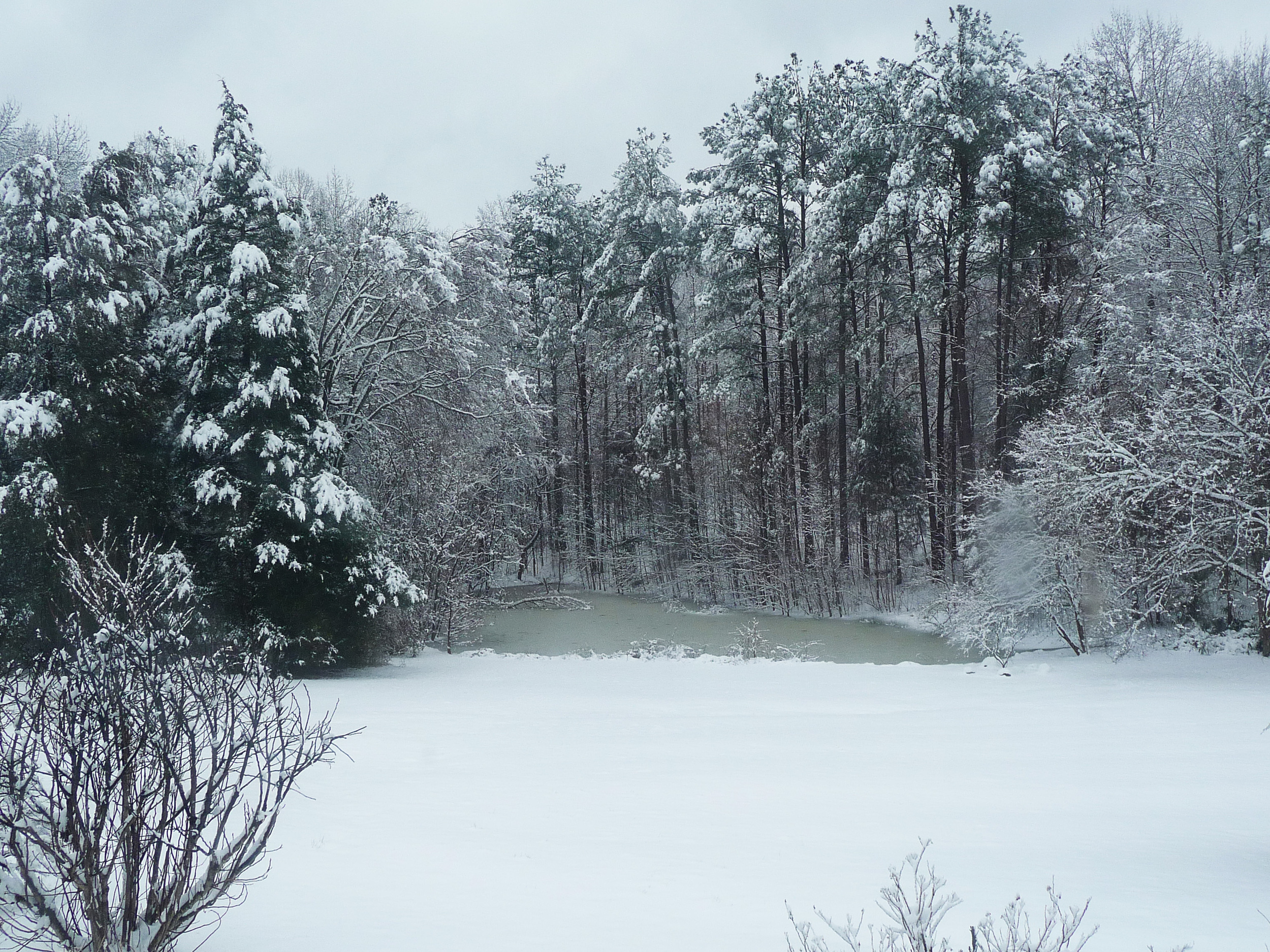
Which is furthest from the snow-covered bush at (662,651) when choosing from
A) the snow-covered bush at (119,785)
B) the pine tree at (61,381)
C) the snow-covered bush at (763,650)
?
the snow-covered bush at (119,785)

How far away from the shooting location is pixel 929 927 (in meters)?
3.56

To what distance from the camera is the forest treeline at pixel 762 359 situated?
45.5ft

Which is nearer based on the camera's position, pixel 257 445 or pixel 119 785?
pixel 119 785

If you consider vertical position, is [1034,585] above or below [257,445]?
below

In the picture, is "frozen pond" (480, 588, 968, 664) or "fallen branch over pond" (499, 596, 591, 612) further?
"fallen branch over pond" (499, 596, 591, 612)

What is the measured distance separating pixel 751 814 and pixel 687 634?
15587 mm

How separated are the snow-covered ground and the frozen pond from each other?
5.85 metres

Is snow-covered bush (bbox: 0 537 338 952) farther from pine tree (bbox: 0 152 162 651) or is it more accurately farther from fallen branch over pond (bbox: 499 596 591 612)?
fallen branch over pond (bbox: 499 596 591 612)

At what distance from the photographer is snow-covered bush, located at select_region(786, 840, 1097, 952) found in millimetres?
3227

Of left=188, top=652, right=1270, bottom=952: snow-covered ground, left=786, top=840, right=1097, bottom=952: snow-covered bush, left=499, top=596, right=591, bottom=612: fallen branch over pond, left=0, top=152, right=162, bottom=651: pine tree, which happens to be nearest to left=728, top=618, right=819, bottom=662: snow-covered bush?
left=188, top=652, right=1270, bottom=952: snow-covered ground

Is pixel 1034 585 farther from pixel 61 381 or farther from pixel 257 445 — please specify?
pixel 61 381

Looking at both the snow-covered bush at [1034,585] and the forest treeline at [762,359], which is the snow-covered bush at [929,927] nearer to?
the forest treeline at [762,359]

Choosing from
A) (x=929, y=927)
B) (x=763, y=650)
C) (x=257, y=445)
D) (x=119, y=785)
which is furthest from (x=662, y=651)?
(x=929, y=927)

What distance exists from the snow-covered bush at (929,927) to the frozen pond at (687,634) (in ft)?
43.5
